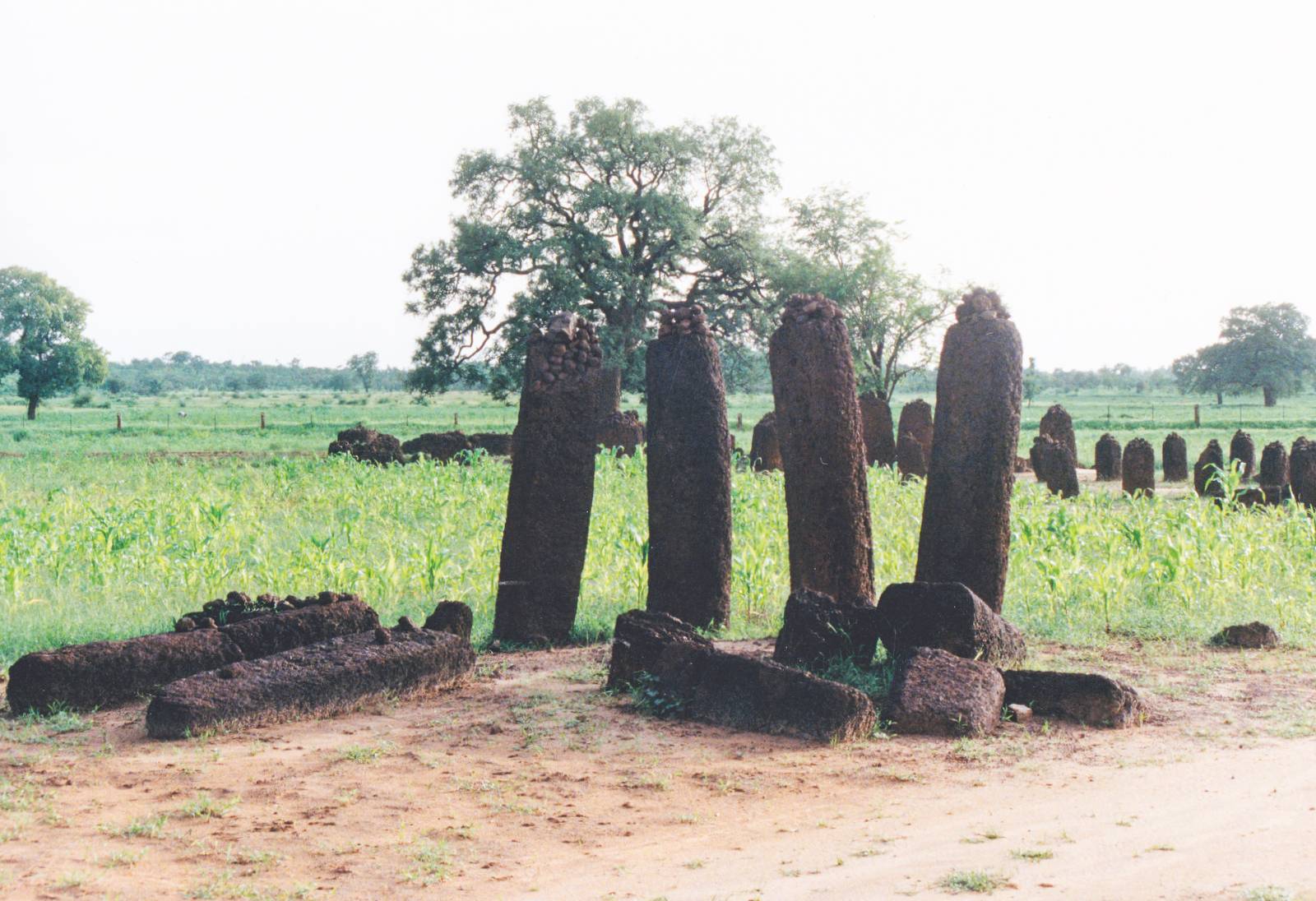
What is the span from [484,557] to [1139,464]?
14211mm

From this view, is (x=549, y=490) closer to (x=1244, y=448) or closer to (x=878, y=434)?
(x=878, y=434)

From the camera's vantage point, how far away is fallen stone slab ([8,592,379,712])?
7320mm

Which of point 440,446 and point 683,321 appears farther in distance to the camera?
point 440,446

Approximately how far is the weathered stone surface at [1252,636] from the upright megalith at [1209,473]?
33.8 ft

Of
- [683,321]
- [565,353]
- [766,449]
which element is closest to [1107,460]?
[766,449]

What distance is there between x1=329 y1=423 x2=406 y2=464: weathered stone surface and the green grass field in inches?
226

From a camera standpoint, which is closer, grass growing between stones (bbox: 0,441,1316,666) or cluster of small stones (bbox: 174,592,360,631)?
cluster of small stones (bbox: 174,592,360,631)

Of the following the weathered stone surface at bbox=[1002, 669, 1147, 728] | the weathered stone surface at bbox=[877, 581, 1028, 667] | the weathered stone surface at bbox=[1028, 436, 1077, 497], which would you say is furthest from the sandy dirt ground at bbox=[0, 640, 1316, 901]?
the weathered stone surface at bbox=[1028, 436, 1077, 497]

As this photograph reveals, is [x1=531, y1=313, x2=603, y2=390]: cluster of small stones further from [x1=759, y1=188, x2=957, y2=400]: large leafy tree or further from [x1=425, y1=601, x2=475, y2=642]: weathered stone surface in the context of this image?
[x1=759, y1=188, x2=957, y2=400]: large leafy tree

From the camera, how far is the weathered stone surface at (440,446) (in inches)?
1073

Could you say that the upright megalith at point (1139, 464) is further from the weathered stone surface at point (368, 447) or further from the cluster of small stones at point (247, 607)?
the cluster of small stones at point (247, 607)

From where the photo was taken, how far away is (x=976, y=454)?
A: 354 inches

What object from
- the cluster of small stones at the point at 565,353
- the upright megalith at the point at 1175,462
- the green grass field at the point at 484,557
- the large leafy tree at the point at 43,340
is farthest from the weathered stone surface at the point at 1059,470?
the large leafy tree at the point at 43,340

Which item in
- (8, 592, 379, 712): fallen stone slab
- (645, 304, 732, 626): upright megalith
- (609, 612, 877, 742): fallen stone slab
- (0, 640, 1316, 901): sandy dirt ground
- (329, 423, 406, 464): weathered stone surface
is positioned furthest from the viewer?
(329, 423, 406, 464): weathered stone surface
